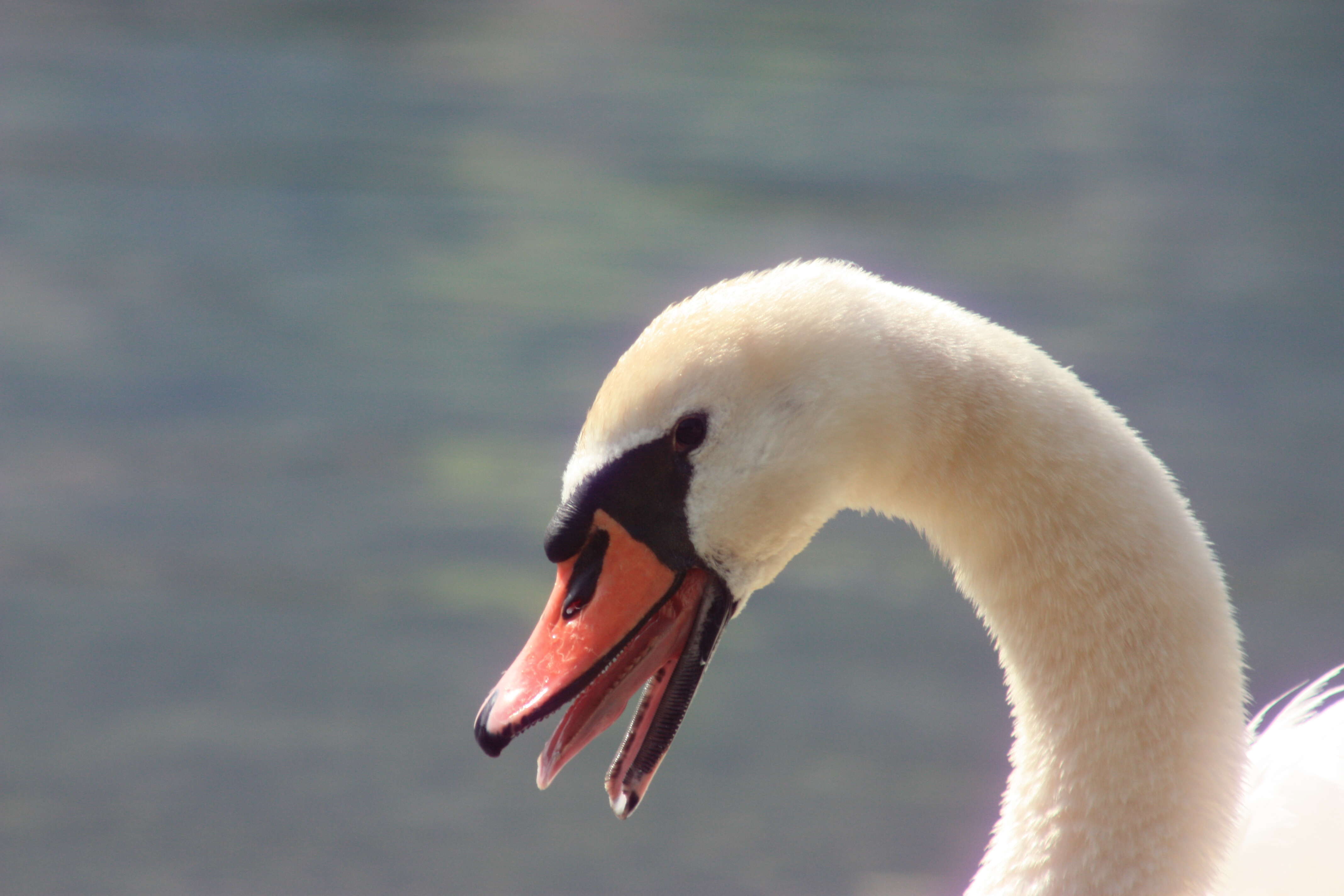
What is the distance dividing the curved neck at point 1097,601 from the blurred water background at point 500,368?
1450mm

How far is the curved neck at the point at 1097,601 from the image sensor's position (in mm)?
1811

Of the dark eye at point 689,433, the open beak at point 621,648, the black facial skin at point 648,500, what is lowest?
the open beak at point 621,648

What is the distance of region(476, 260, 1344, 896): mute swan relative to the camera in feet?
5.95

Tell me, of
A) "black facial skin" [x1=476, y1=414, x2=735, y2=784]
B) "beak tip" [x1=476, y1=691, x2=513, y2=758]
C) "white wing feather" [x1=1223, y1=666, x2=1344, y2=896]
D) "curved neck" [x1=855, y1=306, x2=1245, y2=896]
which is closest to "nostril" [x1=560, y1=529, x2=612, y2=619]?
"black facial skin" [x1=476, y1=414, x2=735, y2=784]

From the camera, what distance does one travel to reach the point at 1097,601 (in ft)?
5.99

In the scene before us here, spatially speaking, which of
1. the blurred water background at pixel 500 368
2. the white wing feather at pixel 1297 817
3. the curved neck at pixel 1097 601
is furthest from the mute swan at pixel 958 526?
the blurred water background at pixel 500 368

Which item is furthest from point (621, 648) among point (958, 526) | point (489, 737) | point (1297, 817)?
point (1297, 817)

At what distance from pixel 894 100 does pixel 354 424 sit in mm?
3571

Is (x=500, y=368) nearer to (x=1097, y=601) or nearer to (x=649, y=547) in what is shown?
(x=649, y=547)

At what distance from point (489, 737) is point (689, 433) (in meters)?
0.42

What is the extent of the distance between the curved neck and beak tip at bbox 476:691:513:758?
0.54m

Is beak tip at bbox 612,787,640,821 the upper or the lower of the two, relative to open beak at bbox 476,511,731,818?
lower

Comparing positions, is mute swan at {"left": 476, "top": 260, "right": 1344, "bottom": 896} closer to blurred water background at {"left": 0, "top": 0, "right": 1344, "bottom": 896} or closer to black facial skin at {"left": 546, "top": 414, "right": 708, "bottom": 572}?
black facial skin at {"left": 546, "top": 414, "right": 708, "bottom": 572}

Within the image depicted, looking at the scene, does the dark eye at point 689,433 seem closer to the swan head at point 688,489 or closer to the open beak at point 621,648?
the swan head at point 688,489
